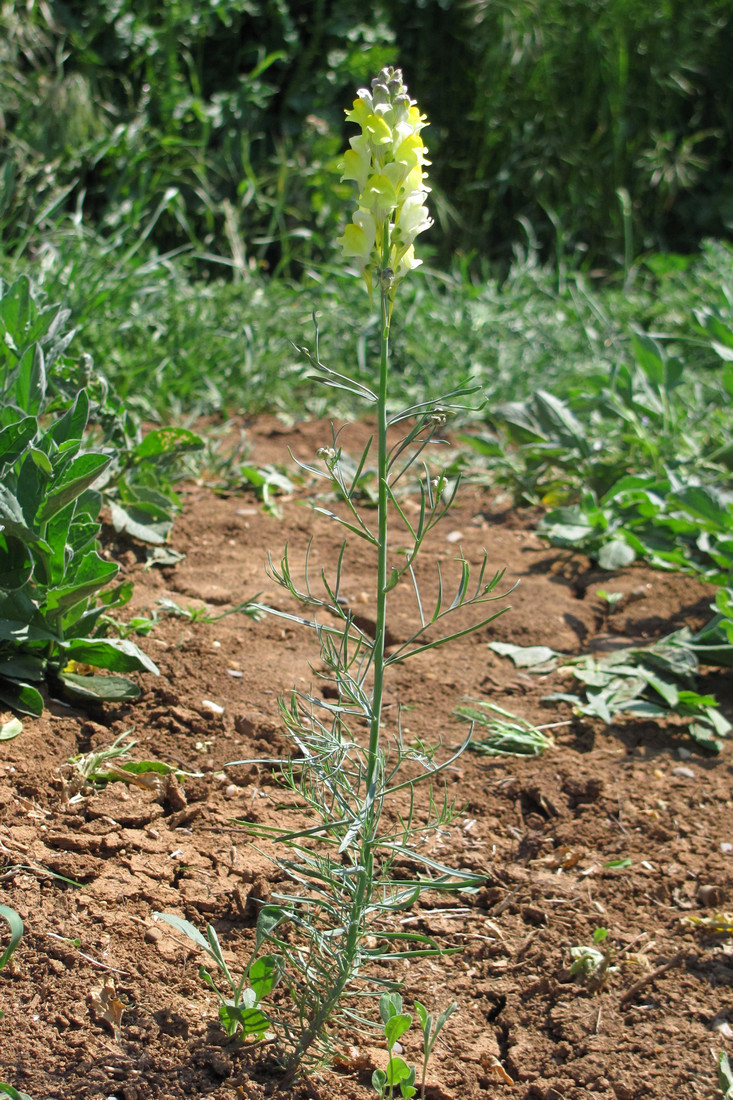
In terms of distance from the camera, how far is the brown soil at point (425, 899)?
1328 millimetres

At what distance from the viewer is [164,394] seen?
3.34m

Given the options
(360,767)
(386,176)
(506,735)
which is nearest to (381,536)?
(360,767)

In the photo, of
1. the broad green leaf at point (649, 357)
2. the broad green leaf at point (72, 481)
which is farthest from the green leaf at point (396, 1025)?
the broad green leaf at point (649, 357)

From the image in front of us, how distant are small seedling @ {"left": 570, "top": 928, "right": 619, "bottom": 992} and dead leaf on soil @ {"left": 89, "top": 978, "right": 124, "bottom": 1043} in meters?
0.73

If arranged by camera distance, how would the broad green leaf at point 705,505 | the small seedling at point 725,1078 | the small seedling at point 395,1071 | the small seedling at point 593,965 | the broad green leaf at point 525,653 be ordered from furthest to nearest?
1. the broad green leaf at point 705,505
2. the broad green leaf at point 525,653
3. the small seedling at point 593,965
4. the small seedling at point 725,1078
5. the small seedling at point 395,1071

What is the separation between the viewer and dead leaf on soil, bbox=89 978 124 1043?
131 cm

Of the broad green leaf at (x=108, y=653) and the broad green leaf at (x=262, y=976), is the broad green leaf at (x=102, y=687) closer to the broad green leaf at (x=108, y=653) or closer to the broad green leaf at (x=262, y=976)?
the broad green leaf at (x=108, y=653)

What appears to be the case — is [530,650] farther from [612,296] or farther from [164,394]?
[612,296]

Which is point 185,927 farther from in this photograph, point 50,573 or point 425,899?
point 50,573

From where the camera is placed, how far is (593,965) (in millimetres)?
1594

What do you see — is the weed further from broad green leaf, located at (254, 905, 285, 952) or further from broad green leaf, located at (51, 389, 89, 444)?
broad green leaf, located at (51, 389, 89, 444)

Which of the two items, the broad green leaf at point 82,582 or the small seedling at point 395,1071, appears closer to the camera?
the small seedling at point 395,1071

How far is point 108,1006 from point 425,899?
1.89ft

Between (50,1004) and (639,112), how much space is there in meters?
6.93
